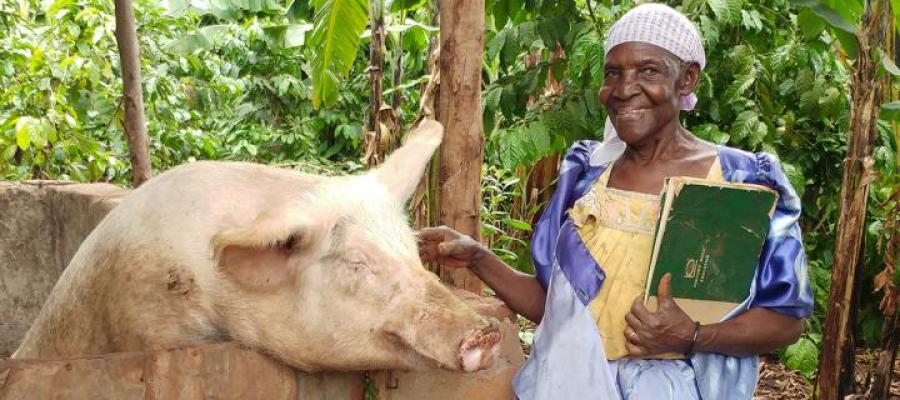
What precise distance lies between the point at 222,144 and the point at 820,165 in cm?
457

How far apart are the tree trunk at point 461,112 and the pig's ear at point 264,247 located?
3.31 ft

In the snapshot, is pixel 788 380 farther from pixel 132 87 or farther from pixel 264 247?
pixel 264 247

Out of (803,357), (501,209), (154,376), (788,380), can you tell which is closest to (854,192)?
(803,357)

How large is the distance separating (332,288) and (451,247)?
60 cm

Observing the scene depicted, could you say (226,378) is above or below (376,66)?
below

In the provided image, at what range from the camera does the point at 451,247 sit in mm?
2705

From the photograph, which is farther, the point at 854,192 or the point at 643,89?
the point at 854,192

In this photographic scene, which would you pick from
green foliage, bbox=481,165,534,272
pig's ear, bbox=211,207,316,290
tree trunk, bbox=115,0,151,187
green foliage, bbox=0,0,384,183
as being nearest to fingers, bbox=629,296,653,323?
pig's ear, bbox=211,207,316,290

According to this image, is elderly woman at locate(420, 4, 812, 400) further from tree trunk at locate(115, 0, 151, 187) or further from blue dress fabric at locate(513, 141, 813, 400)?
tree trunk at locate(115, 0, 151, 187)

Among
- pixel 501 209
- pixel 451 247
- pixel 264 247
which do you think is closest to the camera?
pixel 264 247

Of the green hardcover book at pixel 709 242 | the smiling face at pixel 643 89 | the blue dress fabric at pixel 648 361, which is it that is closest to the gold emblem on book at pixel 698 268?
the green hardcover book at pixel 709 242

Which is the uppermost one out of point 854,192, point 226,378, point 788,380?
point 854,192

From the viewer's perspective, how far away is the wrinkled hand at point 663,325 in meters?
2.24

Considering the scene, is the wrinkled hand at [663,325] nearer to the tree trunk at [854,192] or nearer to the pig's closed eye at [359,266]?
the pig's closed eye at [359,266]
